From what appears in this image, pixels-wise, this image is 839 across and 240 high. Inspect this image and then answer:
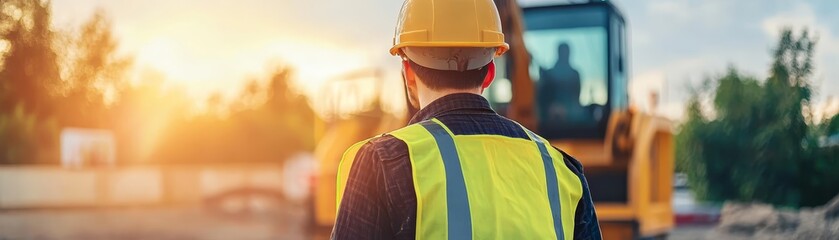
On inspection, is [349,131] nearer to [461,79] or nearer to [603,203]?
[603,203]

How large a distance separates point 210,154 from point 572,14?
104ft

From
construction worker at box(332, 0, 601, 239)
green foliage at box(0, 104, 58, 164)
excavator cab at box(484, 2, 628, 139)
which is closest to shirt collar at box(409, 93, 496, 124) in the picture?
construction worker at box(332, 0, 601, 239)

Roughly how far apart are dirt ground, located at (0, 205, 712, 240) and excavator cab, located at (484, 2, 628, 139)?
25.4ft

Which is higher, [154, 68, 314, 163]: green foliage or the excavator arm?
the excavator arm

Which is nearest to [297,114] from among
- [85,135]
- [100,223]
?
[85,135]

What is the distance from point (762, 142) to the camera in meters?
16.0

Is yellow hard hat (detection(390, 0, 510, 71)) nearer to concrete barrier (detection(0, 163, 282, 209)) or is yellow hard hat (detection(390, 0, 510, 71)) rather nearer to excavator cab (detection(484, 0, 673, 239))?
excavator cab (detection(484, 0, 673, 239))

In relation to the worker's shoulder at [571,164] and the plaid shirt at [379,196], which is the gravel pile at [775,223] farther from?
the plaid shirt at [379,196]

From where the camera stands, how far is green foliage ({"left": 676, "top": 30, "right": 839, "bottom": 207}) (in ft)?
44.0

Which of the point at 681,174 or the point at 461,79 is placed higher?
the point at 461,79

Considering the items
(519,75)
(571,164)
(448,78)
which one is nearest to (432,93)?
(448,78)

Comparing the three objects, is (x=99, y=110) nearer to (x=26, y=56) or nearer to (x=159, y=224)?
(x=26, y=56)

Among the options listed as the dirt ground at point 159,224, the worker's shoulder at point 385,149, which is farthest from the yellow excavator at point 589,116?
the dirt ground at point 159,224

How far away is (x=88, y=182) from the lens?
29.5 metres
